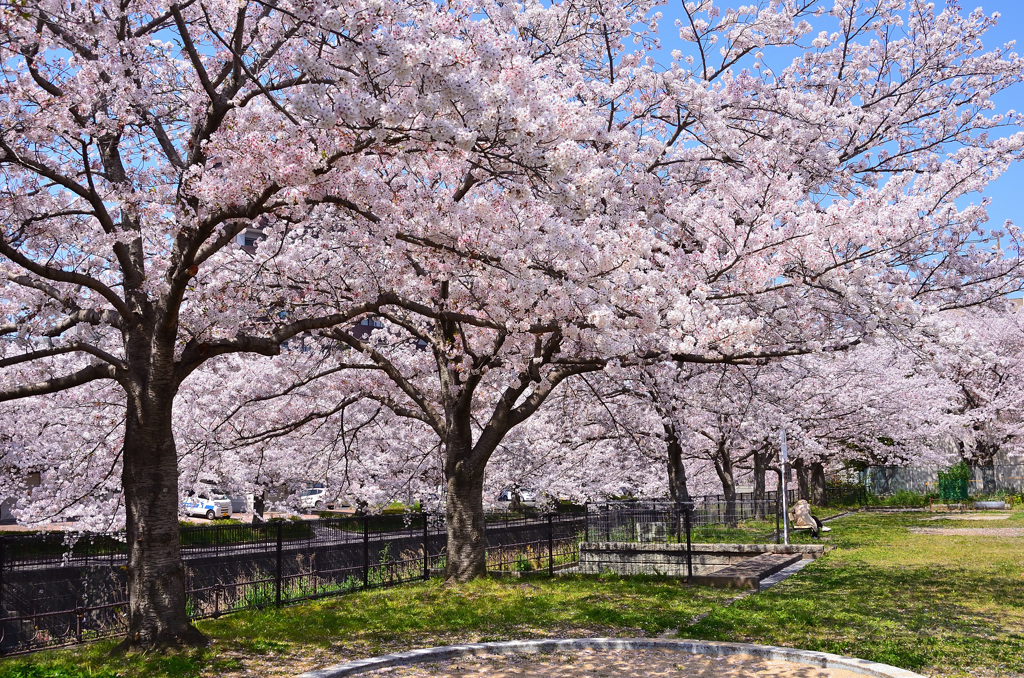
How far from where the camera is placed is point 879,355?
33312 mm

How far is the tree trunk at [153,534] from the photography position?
884 centimetres

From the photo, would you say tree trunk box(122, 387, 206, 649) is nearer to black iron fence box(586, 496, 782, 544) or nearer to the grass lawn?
the grass lawn

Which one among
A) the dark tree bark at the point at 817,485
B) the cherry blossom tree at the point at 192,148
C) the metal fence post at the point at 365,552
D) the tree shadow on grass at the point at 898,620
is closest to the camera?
the cherry blossom tree at the point at 192,148

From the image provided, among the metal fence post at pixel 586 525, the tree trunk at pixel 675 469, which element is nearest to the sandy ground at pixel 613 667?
the metal fence post at pixel 586 525

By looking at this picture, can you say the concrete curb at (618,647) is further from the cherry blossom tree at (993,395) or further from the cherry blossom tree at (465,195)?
the cherry blossom tree at (993,395)

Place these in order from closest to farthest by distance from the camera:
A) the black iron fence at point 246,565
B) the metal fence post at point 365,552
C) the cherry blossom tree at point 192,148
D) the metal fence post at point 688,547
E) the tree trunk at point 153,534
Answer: the cherry blossom tree at point 192,148, the tree trunk at point 153,534, the black iron fence at point 246,565, the metal fence post at point 688,547, the metal fence post at point 365,552

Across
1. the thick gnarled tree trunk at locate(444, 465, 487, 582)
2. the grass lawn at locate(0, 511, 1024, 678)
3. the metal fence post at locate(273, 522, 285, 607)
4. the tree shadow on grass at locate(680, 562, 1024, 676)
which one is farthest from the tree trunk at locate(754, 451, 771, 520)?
the metal fence post at locate(273, 522, 285, 607)

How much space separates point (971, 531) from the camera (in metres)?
24.8

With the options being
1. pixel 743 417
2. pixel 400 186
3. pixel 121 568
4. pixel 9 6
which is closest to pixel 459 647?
pixel 400 186

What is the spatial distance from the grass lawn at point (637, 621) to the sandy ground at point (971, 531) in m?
8.50

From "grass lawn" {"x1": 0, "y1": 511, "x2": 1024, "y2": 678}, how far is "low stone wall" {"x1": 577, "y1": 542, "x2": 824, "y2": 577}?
2.00 meters

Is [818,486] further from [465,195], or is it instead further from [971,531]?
[465,195]

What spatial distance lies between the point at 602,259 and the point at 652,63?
16.7ft

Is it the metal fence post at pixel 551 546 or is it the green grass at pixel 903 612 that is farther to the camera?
the metal fence post at pixel 551 546
